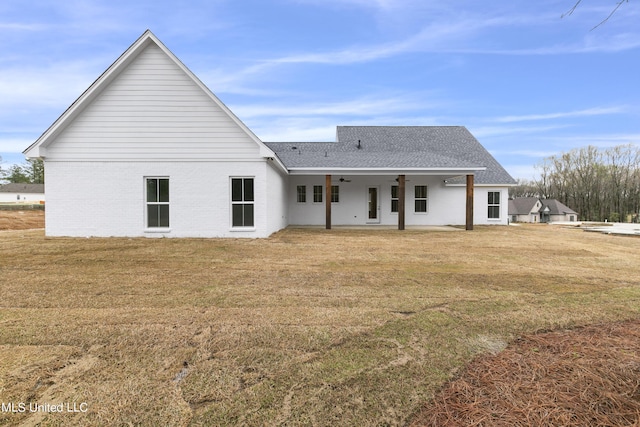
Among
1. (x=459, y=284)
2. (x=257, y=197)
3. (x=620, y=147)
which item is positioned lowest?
(x=459, y=284)

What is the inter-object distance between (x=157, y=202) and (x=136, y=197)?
2.33 feet

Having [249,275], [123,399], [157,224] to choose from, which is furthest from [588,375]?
[157,224]

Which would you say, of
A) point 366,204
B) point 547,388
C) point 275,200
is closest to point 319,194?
point 366,204

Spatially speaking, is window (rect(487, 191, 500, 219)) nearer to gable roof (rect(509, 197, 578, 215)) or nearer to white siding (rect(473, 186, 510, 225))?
white siding (rect(473, 186, 510, 225))

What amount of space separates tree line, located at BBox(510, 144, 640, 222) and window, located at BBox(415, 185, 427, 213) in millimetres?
37064

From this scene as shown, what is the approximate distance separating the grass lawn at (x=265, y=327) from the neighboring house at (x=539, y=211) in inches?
1737

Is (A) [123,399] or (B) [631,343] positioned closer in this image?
(A) [123,399]

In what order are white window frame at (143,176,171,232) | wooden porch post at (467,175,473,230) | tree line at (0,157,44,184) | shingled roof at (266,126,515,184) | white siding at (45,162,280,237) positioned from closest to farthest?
white siding at (45,162,280,237), white window frame at (143,176,171,232), wooden porch post at (467,175,473,230), shingled roof at (266,126,515,184), tree line at (0,157,44,184)

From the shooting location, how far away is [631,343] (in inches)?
130

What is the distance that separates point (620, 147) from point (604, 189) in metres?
6.29

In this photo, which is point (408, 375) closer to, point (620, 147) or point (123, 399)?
point (123, 399)

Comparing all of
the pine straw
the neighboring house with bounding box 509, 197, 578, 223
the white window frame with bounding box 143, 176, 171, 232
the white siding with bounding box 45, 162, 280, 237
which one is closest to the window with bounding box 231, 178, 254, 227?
the white siding with bounding box 45, 162, 280, 237

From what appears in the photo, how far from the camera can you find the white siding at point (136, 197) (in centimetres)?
1148

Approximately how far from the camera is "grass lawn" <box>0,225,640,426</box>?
2324 mm
